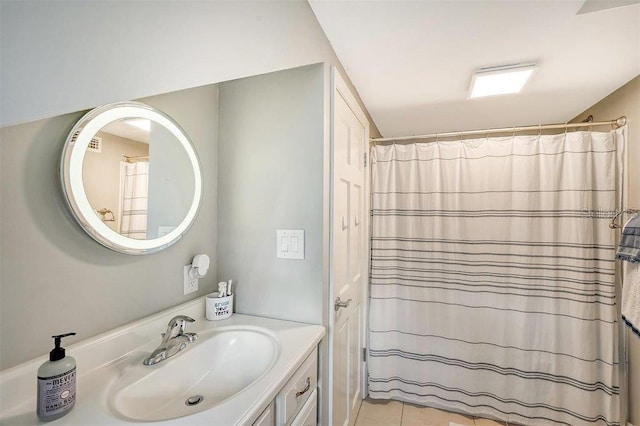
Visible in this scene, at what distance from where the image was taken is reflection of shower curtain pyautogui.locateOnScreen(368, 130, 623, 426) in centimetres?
160

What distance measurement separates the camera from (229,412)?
59 centimetres

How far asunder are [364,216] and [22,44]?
5.78 ft

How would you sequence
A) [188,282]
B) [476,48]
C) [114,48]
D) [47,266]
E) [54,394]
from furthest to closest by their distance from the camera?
[476,48] < [188,282] < [47,266] < [54,394] < [114,48]

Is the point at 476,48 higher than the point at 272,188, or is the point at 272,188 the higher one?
the point at 476,48

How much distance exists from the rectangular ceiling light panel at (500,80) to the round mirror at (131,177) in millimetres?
1655

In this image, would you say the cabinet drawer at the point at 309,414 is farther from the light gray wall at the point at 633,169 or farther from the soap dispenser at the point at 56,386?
the light gray wall at the point at 633,169

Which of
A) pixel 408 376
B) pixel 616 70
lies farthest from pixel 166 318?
pixel 616 70

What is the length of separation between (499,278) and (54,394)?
216 cm

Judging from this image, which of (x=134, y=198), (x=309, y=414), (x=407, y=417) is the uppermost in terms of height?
(x=134, y=198)

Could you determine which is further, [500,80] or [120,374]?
[500,80]

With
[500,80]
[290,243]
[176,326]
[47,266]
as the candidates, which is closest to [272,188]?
[290,243]

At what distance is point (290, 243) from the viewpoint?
1186 millimetres

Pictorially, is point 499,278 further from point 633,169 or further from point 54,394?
point 54,394

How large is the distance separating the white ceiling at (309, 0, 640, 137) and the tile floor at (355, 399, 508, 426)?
2193 mm
